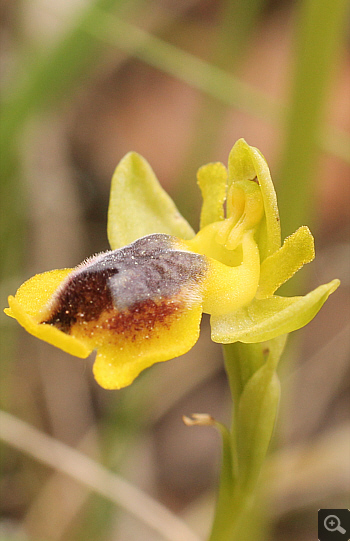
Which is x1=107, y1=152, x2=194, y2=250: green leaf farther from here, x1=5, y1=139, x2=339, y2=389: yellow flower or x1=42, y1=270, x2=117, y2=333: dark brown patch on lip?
x1=42, y1=270, x2=117, y2=333: dark brown patch on lip

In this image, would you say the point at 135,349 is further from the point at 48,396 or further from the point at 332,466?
the point at 48,396

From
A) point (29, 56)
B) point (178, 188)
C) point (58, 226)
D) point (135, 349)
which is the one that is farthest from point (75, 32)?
point (135, 349)

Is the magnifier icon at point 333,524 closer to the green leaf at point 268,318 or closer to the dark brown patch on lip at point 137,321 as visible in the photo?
the green leaf at point 268,318

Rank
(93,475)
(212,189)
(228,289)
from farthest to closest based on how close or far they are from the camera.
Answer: (93,475), (212,189), (228,289)

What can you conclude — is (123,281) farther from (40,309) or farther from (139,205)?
(139,205)

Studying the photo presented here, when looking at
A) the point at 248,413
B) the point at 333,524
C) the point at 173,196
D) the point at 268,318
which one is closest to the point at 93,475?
the point at 333,524

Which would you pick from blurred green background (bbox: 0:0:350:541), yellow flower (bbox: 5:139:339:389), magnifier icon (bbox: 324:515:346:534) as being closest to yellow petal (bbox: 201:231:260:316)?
yellow flower (bbox: 5:139:339:389)

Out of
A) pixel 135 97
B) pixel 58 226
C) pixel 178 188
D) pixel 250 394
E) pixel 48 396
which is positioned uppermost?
pixel 135 97
